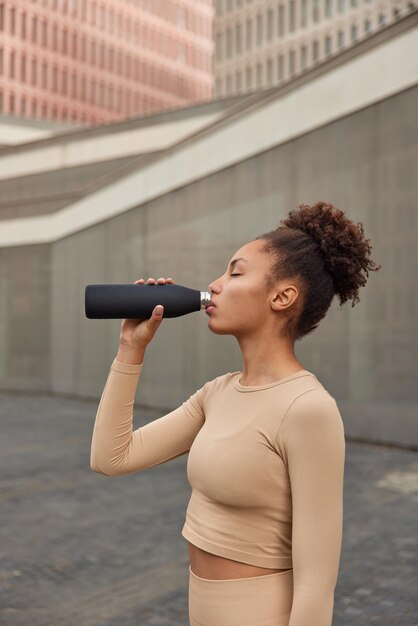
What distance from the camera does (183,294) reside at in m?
1.97

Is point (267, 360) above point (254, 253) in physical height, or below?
below

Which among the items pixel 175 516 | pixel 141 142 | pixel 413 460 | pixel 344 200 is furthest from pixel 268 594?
pixel 141 142

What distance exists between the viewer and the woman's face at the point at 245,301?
1.98m

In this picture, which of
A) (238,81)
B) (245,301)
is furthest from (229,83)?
(245,301)

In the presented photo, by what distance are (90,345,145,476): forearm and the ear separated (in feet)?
1.26

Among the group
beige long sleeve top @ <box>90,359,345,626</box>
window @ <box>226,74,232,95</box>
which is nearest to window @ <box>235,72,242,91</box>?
window @ <box>226,74,232,95</box>

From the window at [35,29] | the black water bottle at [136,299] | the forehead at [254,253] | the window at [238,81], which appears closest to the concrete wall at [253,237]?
the forehead at [254,253]

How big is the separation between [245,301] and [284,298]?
0.10 m

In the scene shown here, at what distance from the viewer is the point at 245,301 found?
198 cm

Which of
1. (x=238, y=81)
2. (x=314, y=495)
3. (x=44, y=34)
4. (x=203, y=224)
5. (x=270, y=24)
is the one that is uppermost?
(x=44, y=34)

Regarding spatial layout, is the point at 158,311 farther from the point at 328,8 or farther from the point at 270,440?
the point at 328,8

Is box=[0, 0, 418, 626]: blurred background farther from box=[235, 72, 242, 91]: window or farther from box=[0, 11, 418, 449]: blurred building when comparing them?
box=[235, 72, 242, 91]: window

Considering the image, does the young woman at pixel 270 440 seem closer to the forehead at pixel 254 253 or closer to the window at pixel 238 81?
the forehead at pixel 254 253

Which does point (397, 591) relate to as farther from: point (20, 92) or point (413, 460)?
point (20, 92)
